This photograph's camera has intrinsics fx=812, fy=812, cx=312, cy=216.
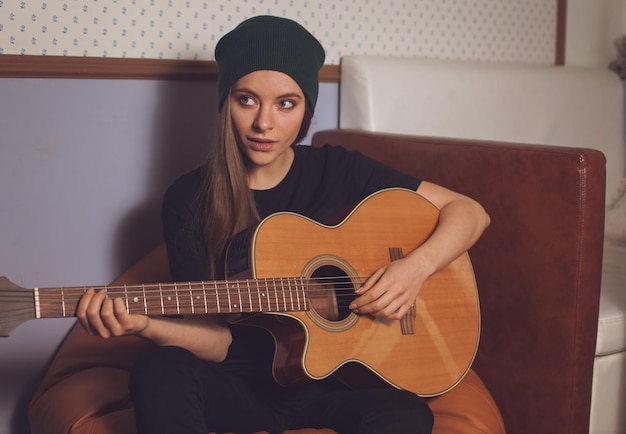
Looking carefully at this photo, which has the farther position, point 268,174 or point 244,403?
point 268,174

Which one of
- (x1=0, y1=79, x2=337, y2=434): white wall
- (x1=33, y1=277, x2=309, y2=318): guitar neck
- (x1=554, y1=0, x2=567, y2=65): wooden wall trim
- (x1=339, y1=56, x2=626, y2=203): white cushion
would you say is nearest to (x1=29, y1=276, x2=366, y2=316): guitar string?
(x1=33, y1=277, x2=309, y2=318): guitar neck

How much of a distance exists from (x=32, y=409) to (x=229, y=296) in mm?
667

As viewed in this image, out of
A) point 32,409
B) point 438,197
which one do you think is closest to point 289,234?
point 438,197

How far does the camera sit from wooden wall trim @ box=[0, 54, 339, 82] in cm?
177

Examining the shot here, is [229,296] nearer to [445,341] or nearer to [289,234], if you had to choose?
[289,234]

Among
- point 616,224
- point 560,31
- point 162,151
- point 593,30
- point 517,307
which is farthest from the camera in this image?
point 593,30

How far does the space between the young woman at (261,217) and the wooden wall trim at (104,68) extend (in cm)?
39

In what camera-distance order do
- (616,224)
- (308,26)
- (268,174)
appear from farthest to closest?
(616,224)
(308,26)
(268,174)

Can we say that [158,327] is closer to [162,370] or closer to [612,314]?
[162,370]

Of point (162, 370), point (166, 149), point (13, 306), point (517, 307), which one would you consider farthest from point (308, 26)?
point (13, 306)

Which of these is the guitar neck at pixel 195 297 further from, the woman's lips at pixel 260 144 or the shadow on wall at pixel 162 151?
the shadow on wall at pixel 162 151

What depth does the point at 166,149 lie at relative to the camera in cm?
202

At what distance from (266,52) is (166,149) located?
1.90 ft

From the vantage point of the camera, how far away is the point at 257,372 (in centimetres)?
153
